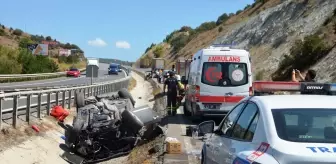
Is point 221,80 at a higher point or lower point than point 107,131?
higher

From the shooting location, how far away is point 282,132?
4812 millimetres

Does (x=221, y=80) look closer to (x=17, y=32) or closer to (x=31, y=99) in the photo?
(x=31, y=99)

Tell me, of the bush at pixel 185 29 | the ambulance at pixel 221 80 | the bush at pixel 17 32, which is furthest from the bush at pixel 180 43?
the ambulance at pixel 221 80

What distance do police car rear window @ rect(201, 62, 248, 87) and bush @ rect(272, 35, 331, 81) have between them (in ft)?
64.0

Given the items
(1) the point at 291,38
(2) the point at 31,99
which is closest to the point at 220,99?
(2) the point at 31,99

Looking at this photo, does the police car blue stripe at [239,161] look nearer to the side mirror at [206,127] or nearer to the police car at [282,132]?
the police car at [282,132]

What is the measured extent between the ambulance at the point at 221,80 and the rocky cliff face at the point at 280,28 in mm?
26553

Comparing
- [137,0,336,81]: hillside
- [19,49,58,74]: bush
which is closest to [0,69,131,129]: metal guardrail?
[137,0,336,81]: hillside

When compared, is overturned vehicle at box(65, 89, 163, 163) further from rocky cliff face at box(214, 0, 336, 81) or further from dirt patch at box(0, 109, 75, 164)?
rocky cliff face at box(214, 0, 336, 81)

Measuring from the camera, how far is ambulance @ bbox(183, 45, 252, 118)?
18.3 meters

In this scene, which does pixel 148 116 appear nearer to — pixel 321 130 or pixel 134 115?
pixel 134 115

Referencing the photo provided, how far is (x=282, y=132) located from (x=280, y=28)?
5032 centimetres

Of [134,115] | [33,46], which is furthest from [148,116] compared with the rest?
[33,46]

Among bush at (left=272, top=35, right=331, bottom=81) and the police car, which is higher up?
bush at (left=272, top=35, right=331, bottom=81)
